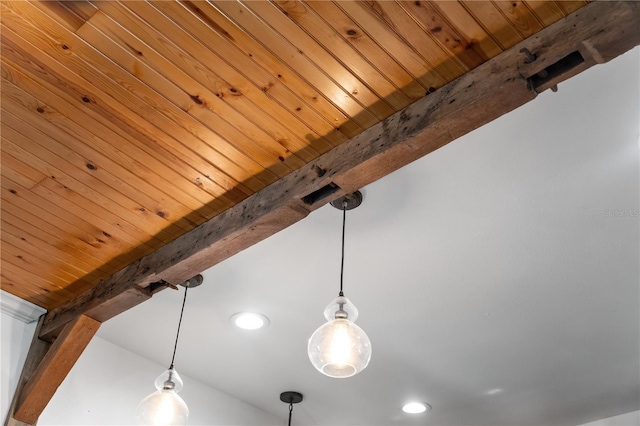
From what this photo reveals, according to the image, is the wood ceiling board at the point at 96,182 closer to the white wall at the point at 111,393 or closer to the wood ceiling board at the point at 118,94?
the wood ceiling board at the point at 118,94

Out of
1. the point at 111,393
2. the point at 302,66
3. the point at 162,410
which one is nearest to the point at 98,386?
the point at 111,393

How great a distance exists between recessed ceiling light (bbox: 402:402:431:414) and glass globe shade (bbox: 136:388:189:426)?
183 centimetres

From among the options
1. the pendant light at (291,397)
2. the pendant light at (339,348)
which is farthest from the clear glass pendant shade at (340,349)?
the pendant light at (291,397)

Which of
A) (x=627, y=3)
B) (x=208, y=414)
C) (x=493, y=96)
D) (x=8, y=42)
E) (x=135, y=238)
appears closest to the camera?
(x=627, y=3)

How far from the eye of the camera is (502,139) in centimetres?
238

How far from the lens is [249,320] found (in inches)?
135

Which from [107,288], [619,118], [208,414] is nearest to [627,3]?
[619,118]

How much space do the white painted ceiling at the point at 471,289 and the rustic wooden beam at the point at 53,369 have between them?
42 centimetres

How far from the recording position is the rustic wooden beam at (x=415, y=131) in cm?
180

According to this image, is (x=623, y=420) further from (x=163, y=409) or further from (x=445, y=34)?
(x=445, y=34)

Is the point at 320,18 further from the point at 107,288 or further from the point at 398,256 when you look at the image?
the point at 107,288

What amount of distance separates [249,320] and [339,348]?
1248mm

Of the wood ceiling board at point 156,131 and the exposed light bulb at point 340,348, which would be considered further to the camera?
the exposed light bulb at point 340,348

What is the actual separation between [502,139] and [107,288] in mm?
1780
